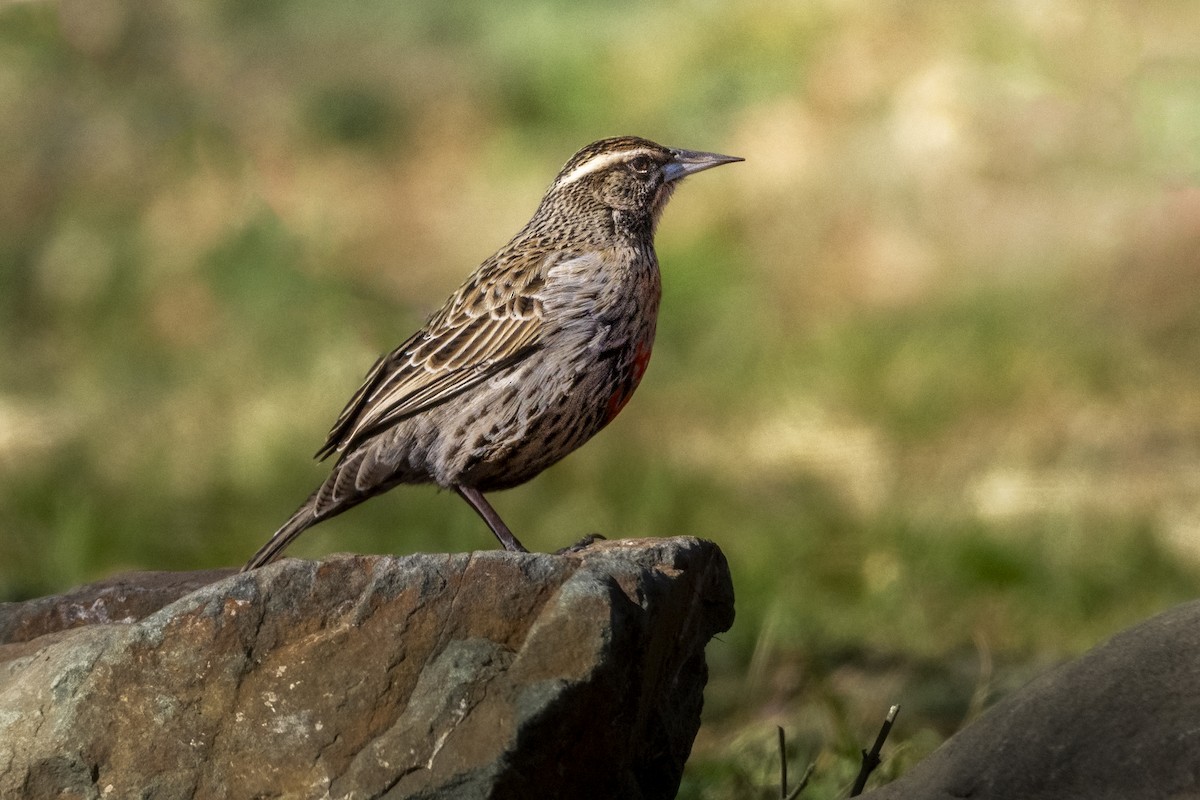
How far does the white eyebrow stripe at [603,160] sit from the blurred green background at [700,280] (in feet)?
8.80

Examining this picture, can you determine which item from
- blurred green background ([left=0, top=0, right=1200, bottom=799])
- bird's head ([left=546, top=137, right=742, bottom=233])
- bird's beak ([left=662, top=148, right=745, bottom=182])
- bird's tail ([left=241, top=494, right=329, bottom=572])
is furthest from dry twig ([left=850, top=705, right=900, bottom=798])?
blurred green background ([left=0, top=0, right=1200, bottom=799])

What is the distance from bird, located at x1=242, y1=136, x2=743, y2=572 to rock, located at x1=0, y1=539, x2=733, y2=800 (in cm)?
139

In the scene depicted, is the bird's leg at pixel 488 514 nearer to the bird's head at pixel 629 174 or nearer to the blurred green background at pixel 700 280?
the bird's head at pixel 629 174

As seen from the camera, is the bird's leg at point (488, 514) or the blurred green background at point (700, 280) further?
the blurred green background at point (700, 280)

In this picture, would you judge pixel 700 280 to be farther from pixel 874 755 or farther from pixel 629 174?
pixel 874 755

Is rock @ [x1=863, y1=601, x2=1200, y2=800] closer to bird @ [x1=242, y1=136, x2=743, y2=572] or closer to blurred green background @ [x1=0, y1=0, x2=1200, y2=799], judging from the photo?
bird @ [x1=242, y1=136, x2=743, y2=572]

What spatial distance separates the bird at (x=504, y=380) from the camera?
555 centimetres

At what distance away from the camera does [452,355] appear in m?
5.79

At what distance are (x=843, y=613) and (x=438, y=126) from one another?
5.05 metres

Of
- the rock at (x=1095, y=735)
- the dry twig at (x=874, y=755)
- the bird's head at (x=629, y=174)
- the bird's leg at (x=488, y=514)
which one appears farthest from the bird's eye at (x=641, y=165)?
the rock at (x=1095, y=735)

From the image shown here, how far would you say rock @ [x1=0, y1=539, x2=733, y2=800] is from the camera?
12.6 ft

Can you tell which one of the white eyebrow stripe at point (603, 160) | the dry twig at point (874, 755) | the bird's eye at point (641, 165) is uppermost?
the white eyebrow stripe at point (603, 160)

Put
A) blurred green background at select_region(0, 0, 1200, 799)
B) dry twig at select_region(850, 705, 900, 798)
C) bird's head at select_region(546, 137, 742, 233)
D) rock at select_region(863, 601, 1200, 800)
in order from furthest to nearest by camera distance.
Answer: blurred green background at select_region(0, 0, 1200, 799) → bird's head at select_region(546, 137, 742, 233) → dry twig at select_region(850, 705, 900, 798) → rock at select_region(863, 601, 1200, 800)

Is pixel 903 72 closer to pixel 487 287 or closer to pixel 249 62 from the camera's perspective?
pixel 249 62
